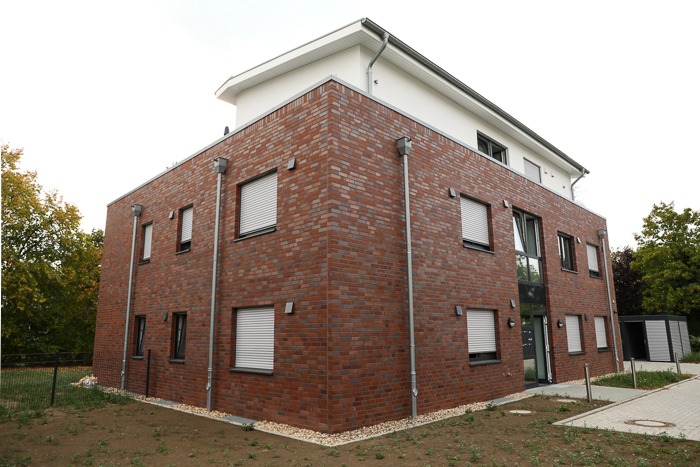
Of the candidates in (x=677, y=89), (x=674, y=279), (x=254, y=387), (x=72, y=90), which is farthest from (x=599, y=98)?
(x=674, y=279)

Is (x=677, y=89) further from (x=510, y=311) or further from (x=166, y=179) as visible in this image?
(x=166, y=179)

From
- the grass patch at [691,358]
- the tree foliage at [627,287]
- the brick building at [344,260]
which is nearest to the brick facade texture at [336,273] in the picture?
the brick building at [344,260]

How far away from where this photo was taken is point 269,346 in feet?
26.7

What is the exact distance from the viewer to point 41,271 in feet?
72.2

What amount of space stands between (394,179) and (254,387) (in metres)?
4.44

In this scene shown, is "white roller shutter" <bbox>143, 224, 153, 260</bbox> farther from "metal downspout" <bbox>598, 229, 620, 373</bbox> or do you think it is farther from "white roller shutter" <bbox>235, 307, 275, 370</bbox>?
"metal downspout" <bbox>598, 229, 620, 373</bbox>

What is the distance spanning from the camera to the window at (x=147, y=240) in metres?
12.7

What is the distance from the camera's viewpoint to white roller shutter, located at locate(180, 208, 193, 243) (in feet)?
36.6

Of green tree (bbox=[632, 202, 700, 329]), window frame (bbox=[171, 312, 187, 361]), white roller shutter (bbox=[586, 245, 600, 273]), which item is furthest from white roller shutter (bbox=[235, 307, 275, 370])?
green tree (bbox=[632, 202, 700, 329])

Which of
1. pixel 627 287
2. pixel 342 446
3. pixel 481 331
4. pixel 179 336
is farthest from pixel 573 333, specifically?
pixel 627 287

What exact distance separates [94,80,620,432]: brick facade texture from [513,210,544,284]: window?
23.8 inches

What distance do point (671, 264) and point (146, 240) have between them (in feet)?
98.2

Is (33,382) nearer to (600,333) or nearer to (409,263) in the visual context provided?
(409,263)

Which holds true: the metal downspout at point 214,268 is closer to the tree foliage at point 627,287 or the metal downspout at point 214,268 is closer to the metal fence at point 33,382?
the metal fence at point 33,382
